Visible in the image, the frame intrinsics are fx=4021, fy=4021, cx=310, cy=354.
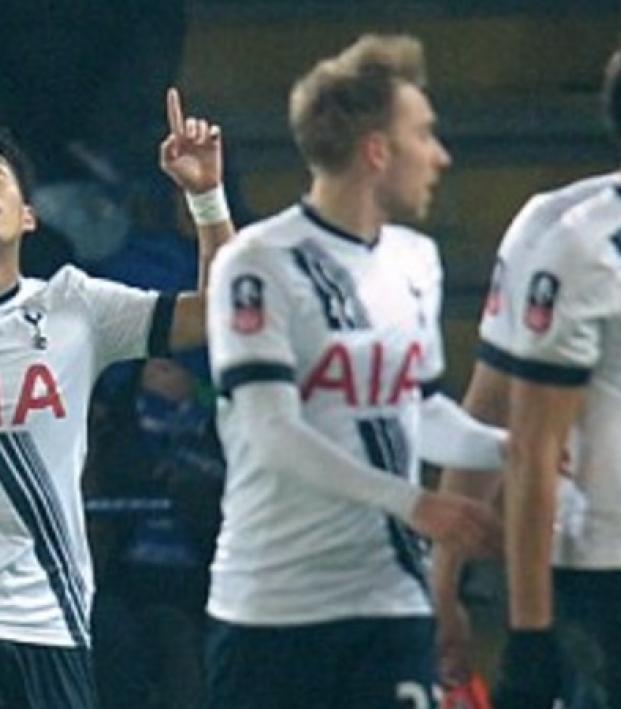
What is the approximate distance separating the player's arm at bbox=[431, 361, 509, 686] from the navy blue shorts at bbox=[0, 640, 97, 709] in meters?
1.09

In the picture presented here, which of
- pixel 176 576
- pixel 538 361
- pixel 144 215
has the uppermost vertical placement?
pixel 538 361

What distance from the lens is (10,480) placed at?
27.6ft

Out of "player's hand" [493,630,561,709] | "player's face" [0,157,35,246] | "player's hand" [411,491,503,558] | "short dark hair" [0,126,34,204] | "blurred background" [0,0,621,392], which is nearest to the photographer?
"player's hand" [411,491,503,558]

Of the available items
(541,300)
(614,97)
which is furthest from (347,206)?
(614,97)

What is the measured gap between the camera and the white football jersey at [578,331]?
7.38 m

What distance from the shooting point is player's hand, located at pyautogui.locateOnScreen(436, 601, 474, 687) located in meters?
7.68

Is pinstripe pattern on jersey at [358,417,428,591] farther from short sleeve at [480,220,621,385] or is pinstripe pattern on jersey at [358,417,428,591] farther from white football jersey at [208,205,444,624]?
short sleeve at [480,220,621,385]

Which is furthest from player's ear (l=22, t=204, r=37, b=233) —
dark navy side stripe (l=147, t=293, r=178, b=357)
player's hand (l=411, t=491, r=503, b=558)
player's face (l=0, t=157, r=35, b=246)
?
player's hand (l=411, t=491, r=503, b=558)

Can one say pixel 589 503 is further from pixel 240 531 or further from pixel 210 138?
pixel 210 138

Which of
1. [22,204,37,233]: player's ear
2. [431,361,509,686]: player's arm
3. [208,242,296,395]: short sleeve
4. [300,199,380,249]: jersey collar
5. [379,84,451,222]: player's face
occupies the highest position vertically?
[379,84,451,222]: player's face

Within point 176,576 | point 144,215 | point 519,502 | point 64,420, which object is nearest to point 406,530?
point 519,502

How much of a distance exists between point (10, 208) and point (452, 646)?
4.86 feet

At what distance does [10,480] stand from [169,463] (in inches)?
60.7

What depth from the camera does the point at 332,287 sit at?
24.5 feet
